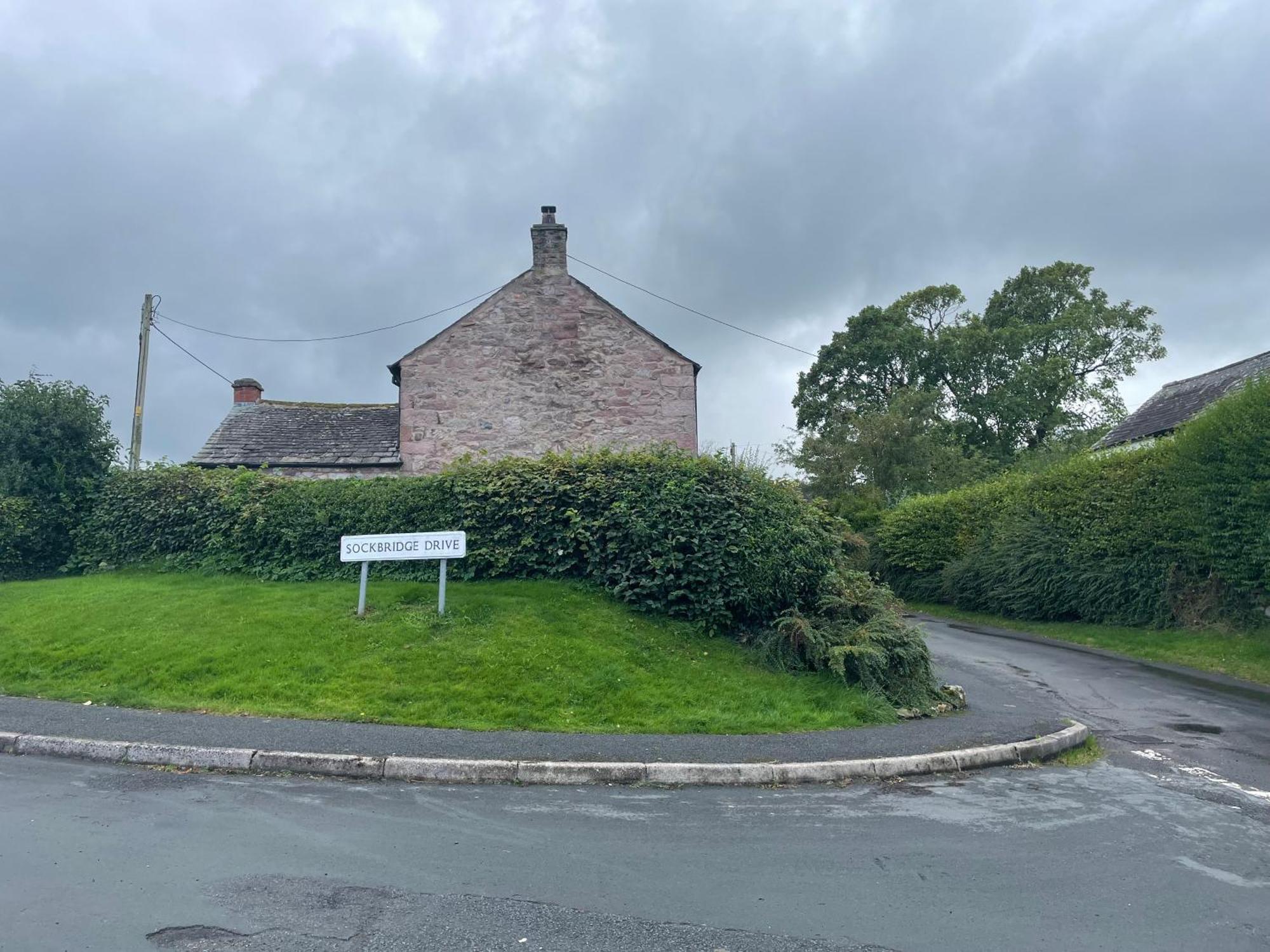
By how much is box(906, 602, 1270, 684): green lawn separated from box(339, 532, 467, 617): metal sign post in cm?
1298

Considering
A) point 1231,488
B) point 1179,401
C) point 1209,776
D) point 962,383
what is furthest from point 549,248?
point 962,383

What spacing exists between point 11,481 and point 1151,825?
1925 cm

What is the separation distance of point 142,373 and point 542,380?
417 inches

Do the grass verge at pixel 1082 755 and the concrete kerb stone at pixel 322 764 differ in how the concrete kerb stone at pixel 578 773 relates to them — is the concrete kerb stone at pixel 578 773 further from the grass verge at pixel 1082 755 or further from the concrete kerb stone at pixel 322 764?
the grass verge at pixel 1082 755

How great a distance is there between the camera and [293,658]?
10953mm

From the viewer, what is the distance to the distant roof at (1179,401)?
1095 inches

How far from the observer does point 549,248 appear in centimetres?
2100

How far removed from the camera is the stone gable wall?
20.4 m

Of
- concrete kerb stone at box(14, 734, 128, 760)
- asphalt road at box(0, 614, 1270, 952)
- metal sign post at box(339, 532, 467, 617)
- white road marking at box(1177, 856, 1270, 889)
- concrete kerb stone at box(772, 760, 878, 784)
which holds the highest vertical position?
metal sign post at box(339, 532, 467, 617)

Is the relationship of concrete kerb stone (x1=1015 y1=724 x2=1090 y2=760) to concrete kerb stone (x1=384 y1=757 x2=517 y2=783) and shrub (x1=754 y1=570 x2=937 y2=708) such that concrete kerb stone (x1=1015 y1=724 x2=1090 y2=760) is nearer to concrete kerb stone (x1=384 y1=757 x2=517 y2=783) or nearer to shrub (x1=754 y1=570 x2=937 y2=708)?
shrub (x1=754 y1=570 x2=937 y2=708)

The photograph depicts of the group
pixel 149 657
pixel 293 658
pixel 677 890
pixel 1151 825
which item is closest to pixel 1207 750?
pixel 1151 825

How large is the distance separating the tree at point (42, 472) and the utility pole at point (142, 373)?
363cm

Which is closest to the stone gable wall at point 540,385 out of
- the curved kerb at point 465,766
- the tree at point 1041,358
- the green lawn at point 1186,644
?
the green lawn at point 1186,644

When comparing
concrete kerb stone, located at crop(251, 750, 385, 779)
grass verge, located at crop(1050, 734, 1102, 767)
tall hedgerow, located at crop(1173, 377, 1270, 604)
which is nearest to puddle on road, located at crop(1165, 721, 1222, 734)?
grass verge, located at crop(1050, 734, 1102, 767)
